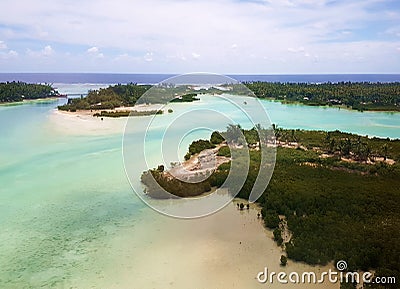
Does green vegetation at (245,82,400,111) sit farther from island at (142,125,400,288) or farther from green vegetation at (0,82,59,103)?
green vegetation at (0,82,59,103)

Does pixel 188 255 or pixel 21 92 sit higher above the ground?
pixel 21 92

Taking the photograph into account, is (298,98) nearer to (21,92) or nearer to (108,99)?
(108,99)

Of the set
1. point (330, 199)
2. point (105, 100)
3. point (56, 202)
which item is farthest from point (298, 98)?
point (56, 202)

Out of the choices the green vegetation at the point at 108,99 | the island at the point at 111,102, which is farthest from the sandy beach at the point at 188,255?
the green vegetation at the point at 108,99

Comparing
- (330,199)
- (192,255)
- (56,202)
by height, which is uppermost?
(330,199)

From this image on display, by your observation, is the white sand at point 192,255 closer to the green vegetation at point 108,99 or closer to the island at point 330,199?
the island at point 330,199
